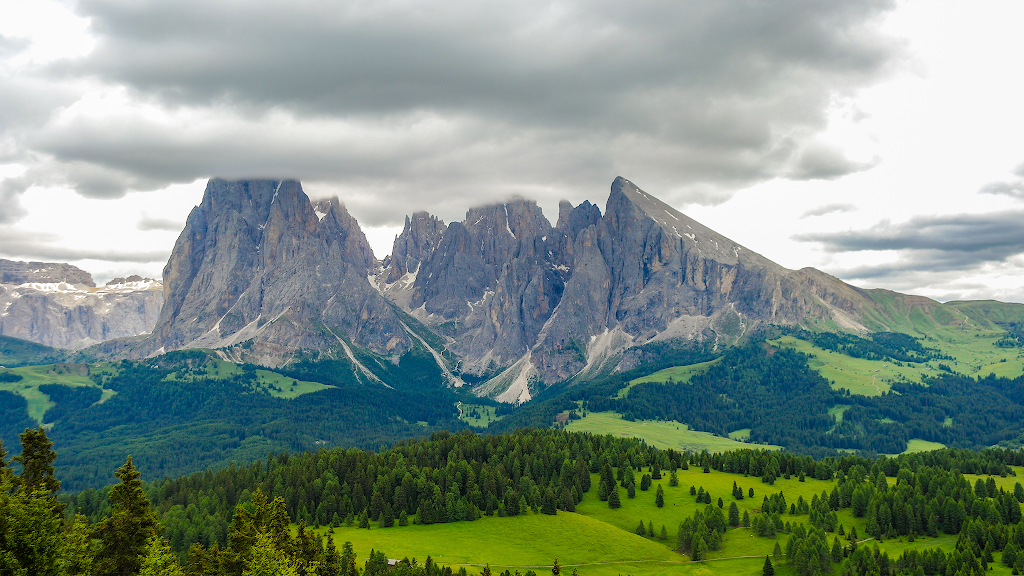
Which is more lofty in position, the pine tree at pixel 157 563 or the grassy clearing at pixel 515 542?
the pine tree at pixel 157 563

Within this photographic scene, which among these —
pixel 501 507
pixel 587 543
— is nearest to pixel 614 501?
pixel 587 543

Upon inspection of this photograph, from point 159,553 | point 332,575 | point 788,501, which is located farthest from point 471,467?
point 159,553

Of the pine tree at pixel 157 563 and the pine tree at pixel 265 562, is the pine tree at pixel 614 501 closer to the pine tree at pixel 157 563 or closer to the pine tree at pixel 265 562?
the pine tree at pixel 265 562

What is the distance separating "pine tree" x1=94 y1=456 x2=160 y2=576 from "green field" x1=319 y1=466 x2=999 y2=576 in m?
78.2

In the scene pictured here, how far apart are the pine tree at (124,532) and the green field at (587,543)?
78187 mm

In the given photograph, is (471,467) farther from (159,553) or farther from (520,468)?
(159,553)

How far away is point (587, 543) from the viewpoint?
151750mm

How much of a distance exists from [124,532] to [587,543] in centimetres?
10784

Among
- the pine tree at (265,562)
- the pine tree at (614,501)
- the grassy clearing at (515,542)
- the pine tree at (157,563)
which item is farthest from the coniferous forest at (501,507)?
the pine tree at (157,563)

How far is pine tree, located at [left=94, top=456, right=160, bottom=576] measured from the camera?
62.0 m

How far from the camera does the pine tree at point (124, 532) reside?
62.0m

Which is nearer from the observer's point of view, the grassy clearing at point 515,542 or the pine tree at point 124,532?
the pine tree at point 124,532

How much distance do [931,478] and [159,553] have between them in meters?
176

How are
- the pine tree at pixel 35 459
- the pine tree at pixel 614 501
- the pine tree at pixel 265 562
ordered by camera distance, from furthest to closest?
the pine tree at pixel 614 501, the pine tree at pixel 35 459, the pine tree at pixel 265 562
